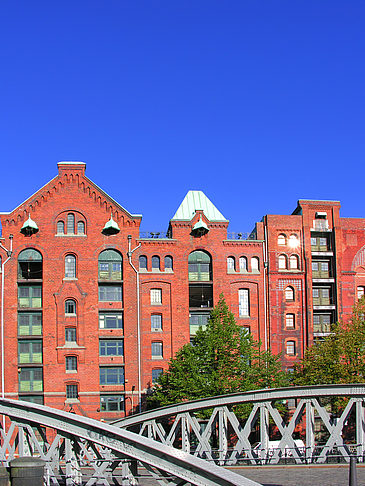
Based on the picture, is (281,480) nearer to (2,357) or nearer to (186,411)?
(186,411)

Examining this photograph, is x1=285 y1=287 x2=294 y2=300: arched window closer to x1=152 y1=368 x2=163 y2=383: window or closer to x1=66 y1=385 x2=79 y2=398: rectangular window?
x1=152 y1=368 x2=163 y2=383: window

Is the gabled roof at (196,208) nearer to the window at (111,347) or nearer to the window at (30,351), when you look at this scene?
the window at (111,347)

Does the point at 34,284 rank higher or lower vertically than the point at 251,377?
higher

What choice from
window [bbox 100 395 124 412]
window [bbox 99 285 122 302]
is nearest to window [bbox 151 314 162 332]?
window [bbox 99 285 122 302]

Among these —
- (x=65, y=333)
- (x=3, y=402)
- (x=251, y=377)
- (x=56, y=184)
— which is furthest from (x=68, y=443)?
(x=56, y=184)

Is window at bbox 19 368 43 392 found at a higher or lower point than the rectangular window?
higher

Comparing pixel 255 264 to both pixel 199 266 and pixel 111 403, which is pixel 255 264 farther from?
pixel 111 403

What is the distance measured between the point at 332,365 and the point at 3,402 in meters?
27.4

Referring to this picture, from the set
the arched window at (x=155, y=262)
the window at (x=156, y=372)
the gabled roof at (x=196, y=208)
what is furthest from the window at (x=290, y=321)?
the arched window at (x=155, y=262)

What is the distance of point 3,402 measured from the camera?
18922 mm

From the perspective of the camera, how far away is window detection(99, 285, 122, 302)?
159 feet

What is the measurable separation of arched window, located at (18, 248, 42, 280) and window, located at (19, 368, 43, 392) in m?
6.42

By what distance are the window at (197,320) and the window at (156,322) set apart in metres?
2.28

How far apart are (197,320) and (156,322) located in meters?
3.03
